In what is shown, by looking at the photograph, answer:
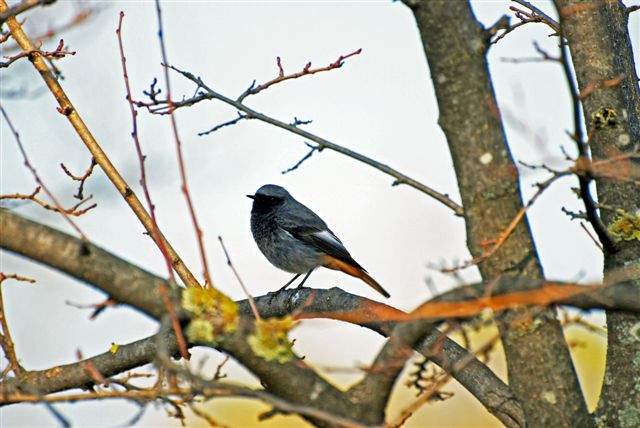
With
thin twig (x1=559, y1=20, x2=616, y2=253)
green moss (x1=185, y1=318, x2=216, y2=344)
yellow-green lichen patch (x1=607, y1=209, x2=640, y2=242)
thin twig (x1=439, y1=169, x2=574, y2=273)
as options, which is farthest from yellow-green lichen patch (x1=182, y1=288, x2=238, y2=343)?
yellow-green lichen patch (x1=607, y1=209, x2=640, y2=242)

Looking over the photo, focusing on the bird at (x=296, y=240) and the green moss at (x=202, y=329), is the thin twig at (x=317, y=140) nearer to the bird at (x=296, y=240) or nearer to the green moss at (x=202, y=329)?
the green moss at (x=202, y=329)

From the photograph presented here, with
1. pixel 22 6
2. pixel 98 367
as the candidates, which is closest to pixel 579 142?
pixel 22 6

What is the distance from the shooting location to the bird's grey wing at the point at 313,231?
7328 mm

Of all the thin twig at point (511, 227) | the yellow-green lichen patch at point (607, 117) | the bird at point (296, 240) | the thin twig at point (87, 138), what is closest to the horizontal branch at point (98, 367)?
the thin twig at point (87, 138)

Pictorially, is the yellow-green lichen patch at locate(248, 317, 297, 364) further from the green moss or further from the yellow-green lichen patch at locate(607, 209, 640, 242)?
the yellow-green lichen patch at locate(607, 209, 640, 242)

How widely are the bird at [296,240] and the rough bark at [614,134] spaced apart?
3.19 meters

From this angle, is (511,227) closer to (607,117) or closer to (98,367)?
(607,117)

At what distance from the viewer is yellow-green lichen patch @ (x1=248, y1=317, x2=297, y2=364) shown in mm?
2535

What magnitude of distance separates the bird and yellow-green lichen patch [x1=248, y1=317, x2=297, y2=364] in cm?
449

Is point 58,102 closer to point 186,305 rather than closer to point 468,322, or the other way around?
point 186,305

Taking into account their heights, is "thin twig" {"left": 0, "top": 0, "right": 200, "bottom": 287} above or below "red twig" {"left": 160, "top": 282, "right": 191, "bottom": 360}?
above

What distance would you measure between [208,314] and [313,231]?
5026 millimetres

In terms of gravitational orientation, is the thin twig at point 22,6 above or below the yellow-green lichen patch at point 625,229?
above

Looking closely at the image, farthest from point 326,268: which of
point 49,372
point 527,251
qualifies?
point 527,251
